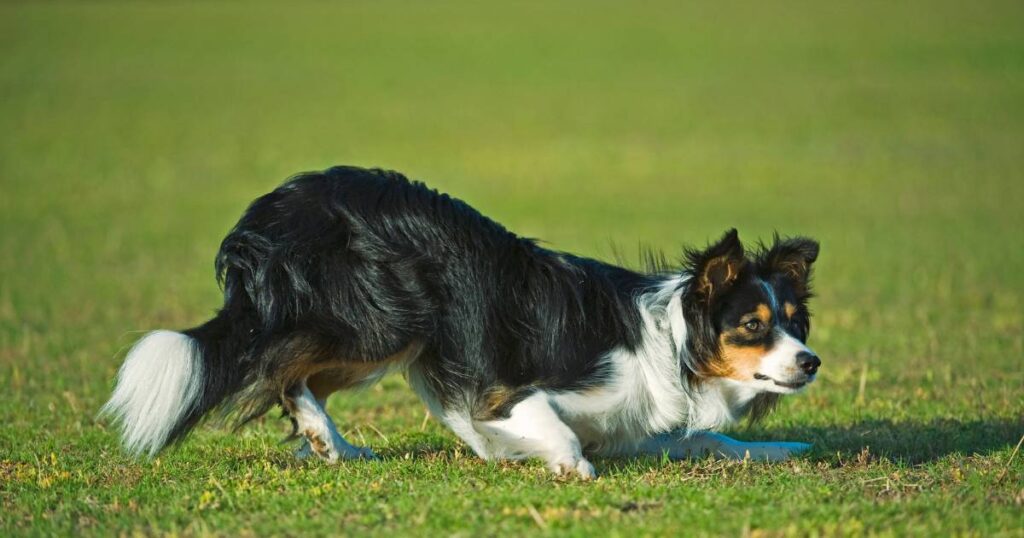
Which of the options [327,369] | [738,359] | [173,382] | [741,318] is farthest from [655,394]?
[173,382]

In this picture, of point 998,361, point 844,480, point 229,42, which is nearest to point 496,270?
point 844,480

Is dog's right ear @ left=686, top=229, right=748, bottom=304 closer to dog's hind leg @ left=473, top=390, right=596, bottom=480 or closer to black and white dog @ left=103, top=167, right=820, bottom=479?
black and white dog @ left=103, top=167, right=820, bottom=479

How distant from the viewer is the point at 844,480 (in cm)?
673

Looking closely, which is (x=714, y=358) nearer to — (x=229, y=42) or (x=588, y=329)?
(x=588, y=329)

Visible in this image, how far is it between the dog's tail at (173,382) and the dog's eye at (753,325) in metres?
2.54

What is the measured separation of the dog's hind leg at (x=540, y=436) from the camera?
22.2ft

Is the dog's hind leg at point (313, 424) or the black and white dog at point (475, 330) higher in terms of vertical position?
the black and white dog at point (475, 330)

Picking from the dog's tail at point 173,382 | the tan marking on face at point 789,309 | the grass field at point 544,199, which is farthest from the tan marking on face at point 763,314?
the dog's tail at point 173,382

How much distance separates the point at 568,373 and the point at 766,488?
3.88ft

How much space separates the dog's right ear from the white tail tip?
2.58 m

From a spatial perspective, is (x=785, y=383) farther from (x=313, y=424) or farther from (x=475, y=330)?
(x=313, y=424)

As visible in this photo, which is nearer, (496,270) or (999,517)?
(999,517)

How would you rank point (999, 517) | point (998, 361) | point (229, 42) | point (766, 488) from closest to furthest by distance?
1. point (999, 517)
2. point (766, 488)
3. point (998, 361)
4. point (229, 42)

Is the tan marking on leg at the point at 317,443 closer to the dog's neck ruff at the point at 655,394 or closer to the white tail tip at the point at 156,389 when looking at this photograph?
the white tail tip at the point at 156,389
